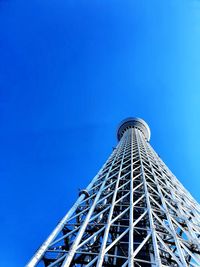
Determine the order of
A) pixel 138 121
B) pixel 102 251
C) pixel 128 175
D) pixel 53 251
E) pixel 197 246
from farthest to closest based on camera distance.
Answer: pixel 138 121
pixel 128 175
pixel 197 246
pixel 53 251
pixel 102 251

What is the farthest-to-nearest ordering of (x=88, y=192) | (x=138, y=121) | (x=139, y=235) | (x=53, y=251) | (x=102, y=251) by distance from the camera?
(x=138, y=121)
(x=88, y=192)
(x=139, y=235)
(x=53, y=251)
(x=102, y=251)

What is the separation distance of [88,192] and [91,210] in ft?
15.9

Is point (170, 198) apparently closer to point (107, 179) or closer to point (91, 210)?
point (107, 179)

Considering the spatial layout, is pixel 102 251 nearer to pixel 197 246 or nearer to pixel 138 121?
pixel 197 246

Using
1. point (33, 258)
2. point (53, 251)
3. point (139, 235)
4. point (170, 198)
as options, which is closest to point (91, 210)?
point (139, 235)

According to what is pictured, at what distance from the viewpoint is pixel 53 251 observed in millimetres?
11867

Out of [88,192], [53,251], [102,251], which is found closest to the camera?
[102,251]

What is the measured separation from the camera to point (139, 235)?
1520 cm

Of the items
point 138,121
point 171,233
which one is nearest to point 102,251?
point 171,233

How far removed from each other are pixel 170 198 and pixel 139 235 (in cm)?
532

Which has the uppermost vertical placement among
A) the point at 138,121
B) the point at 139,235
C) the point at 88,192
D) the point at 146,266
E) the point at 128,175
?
the point at 138,121

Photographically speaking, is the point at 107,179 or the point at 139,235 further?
the point at 107,179

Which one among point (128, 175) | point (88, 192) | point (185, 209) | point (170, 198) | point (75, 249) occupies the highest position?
point (128, 175)

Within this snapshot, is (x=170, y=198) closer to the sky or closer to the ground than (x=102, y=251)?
closer to the sky
